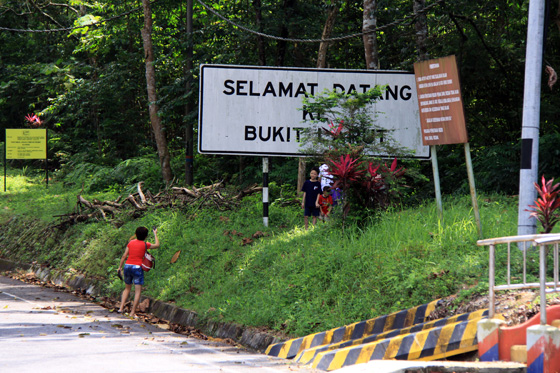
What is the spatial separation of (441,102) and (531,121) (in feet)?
5.31

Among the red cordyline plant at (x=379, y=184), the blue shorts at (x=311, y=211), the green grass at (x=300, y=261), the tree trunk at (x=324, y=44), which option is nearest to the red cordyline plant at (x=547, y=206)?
the green grass at (x=300, y=261)

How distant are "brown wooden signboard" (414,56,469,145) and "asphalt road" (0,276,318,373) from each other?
13.5ft

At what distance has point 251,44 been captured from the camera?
65.1ft

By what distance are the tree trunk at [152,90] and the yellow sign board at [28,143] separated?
5.57 m

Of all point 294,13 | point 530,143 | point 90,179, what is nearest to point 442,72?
point 530,143

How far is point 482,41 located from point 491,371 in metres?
11.9

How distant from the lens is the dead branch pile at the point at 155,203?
14875 millimetres

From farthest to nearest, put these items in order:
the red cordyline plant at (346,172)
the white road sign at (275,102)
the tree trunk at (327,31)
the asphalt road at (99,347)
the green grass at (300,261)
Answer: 1. the tree trunk at (327,31)
2. the white road sign at (275,102)
3. the red cordyline plant at (346,172)
4. the green grass at (300,261)
5. the asphalt road at (99,347)

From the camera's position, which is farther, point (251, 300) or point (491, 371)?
point (251, 300)

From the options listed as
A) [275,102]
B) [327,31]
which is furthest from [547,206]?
[327,31]

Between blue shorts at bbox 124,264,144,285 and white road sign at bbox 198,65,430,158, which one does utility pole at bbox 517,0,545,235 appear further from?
blue shorts at bbox 124,264,144,285

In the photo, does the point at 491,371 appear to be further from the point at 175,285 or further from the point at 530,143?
the point at 175,285

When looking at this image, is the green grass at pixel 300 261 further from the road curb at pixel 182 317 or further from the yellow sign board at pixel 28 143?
the yellow sign board at pixel 28 143

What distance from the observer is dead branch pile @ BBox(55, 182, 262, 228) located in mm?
14875
